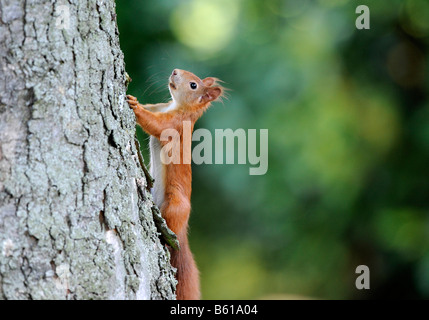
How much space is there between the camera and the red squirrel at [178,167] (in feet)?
6.81

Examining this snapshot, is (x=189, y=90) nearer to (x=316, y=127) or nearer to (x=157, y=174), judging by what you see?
(x=157, y=174)

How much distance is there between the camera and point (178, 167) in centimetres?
223

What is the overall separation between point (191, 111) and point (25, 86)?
117 cm

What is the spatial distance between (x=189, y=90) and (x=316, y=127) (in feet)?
5.10

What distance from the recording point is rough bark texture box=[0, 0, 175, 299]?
4.29 feet

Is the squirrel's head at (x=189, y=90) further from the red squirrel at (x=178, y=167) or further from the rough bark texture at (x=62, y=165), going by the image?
the rough bark texture at (x=62, y=165)

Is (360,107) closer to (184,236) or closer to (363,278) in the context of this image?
(363,278)

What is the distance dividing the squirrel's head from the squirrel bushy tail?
2.17 ft

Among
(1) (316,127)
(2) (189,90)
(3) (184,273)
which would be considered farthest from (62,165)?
(1) (316,127)

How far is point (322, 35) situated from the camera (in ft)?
12.7

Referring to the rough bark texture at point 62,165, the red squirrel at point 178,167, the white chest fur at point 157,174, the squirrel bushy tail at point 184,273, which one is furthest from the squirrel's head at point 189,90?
the rough bark texture at point 62,165

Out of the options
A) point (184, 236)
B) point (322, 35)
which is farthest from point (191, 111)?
point (322, 35)

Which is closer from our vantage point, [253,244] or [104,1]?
[104,1]

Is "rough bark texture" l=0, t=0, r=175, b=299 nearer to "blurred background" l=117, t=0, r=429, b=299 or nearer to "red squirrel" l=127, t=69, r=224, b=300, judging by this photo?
"red squirrel" l=127, t=69, r=224, b=300
